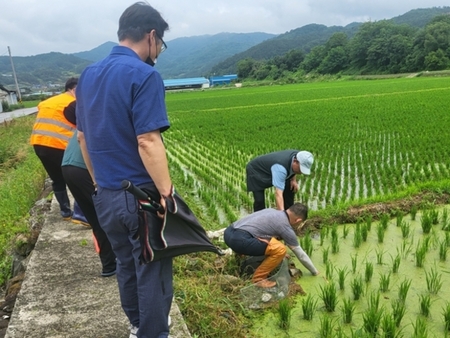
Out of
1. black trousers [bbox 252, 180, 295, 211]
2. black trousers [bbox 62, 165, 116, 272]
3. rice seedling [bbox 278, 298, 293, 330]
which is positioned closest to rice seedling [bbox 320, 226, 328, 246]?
black trousers [bbox 252, 180, 295, 211]

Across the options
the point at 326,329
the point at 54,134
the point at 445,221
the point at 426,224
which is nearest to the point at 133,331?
the point at 326,329

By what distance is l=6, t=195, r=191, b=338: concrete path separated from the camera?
7.41 ft

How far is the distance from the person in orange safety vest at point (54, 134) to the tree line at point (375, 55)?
4736 centimetres

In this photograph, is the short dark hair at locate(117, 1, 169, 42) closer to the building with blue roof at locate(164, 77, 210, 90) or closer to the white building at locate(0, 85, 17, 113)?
the white building at locate(0, 85, 17, 113)

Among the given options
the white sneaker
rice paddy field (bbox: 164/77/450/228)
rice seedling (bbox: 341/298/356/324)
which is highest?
the white sneaker

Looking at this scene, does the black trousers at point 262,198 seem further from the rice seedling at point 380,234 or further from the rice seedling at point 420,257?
the rice seedling at point 420,257

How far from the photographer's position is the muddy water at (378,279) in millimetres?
2689

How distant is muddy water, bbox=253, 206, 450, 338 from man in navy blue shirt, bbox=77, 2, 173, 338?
1142mm

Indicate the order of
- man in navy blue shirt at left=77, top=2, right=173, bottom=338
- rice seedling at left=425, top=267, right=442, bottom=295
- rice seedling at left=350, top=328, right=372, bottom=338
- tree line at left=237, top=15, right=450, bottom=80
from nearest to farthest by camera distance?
man in navy blue shirt at left=77, top=2, right=173, bottom=338 → rice seedling at left=350, top=328, right=372, bottom=338 → rice seedling at left=425, top=267, right=442, bottom=295 → tree line at left=237, top=15, right=450, bottom=80

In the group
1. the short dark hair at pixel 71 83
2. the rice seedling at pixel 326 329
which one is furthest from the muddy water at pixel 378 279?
the short dark hair at pixel 71 83

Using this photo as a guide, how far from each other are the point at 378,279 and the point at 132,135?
2.49 metres

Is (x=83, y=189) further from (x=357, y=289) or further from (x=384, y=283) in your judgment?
(x=384, y=283)

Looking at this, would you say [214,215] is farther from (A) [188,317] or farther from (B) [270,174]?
(A) [188,317]

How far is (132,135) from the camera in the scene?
5.71ft
